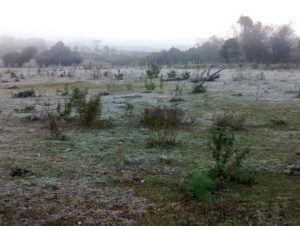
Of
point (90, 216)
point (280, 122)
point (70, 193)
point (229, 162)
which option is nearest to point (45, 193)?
point (70, 193)

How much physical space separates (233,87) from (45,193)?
17.4 metres

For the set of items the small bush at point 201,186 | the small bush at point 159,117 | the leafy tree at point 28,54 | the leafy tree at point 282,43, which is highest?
the leafy tree at point 282,43

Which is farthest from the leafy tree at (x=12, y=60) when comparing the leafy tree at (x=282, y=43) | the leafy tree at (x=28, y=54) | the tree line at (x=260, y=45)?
the leafy tree at (x=282, y=43)

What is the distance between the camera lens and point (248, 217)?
21.0 ft

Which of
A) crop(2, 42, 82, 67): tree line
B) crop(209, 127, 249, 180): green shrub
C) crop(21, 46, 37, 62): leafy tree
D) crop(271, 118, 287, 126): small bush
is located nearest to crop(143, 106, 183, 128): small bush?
crop(271, 118, 287, 126): small bush

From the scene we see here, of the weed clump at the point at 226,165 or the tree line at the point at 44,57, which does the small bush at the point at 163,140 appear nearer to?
the weed clump at the point at 226,165

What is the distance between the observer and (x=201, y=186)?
7.05 meters

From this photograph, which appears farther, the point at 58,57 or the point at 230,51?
the point at 58,57

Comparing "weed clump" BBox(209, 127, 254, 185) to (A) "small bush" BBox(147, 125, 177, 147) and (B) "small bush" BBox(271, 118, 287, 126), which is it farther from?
(B) "small bush" BBox(271, 118, 287, 126)

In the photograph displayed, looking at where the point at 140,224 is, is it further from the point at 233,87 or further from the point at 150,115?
the point at 233,87

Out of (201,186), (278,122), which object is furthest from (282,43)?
(201,186)

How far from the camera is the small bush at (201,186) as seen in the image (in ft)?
22.8

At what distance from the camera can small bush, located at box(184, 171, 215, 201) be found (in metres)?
6.95

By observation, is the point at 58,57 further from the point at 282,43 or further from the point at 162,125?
the point at 162,125
